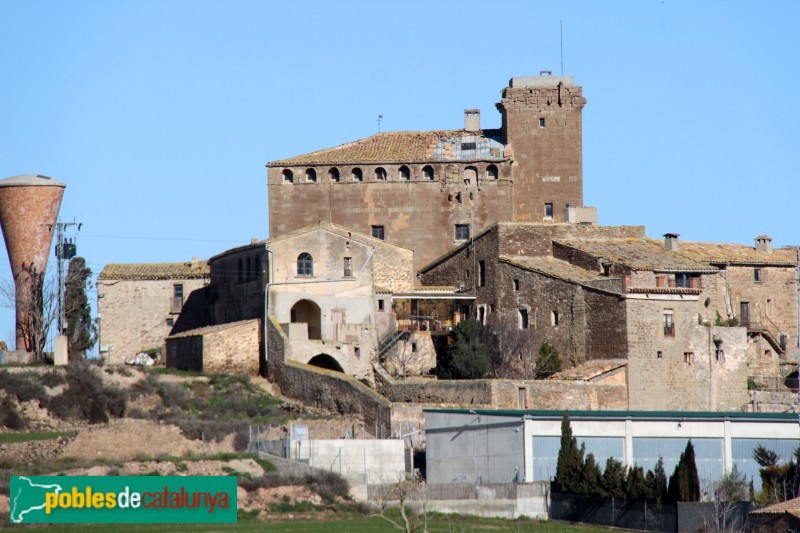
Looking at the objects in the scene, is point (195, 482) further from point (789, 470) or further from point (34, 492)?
point (789, 470)

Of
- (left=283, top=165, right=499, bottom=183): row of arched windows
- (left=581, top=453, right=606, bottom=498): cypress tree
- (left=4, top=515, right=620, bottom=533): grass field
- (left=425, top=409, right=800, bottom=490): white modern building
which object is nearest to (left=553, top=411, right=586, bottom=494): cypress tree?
(left=581, top=453, right=606, bottom=498): cypress tree

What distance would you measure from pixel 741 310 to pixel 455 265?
10975 mm

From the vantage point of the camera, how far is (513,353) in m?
61.2

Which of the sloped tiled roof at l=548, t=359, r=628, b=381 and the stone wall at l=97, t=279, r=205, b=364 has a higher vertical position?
the stone wall at l=97, t=279, r=205, b=364

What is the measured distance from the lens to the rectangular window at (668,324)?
58938mm

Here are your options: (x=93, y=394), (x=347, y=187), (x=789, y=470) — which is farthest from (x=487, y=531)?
(x=347, y=187)

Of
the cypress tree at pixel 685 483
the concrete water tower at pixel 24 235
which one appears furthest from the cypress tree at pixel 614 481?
the concrete water tower at pixel 24 235

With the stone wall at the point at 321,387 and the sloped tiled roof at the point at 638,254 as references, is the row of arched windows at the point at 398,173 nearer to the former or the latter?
the sloped tiled roof at the point at 638,254

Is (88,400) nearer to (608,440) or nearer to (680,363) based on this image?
(608,440)

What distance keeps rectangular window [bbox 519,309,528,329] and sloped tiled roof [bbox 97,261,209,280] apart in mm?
14398

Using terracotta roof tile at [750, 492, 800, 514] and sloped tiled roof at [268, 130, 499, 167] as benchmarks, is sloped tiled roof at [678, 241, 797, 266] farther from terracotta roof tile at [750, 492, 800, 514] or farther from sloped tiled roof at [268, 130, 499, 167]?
terracotta roof tile at [750, 492, 800, 514]

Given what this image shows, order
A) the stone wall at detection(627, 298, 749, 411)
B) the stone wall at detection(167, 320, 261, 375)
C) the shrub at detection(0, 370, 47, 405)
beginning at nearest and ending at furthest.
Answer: the shrub at detection(0, 370, 47, 405) < the stone wall at detection(627, 298, 749, 411) < the stone wall at detection(167, 320, 261, 375)

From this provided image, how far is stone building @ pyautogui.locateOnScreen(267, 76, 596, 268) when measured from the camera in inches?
2746

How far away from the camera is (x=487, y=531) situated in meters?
44.6
